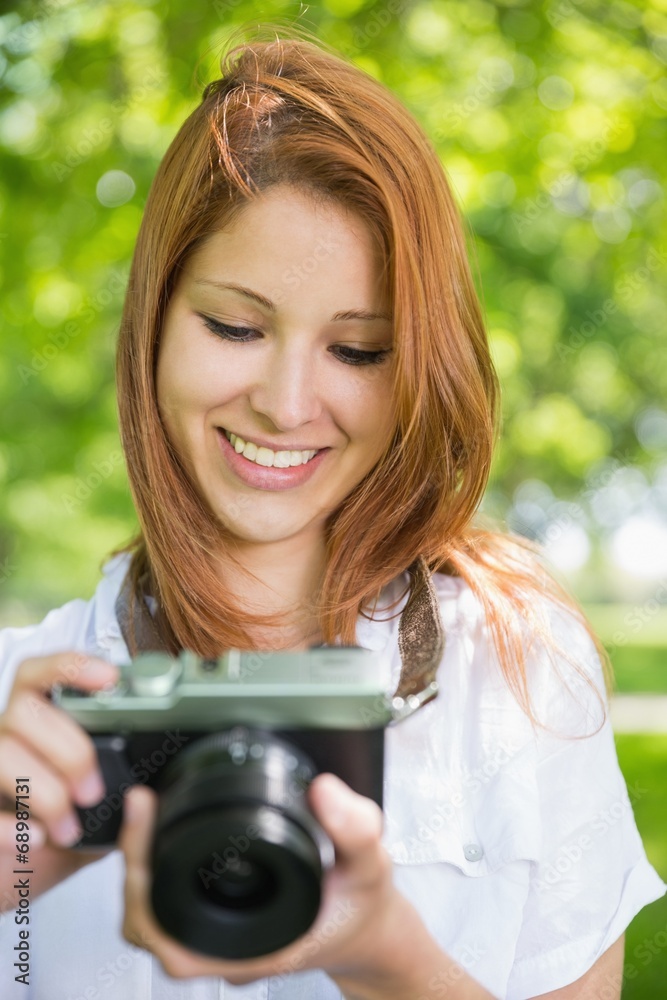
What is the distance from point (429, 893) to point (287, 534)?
647 mm

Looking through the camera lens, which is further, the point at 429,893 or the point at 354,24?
the point at 354,24

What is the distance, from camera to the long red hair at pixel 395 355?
167cm

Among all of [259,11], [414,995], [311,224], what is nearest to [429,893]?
[414,995]

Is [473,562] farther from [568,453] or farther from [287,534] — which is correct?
[568,453]

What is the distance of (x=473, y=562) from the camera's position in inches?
76.7

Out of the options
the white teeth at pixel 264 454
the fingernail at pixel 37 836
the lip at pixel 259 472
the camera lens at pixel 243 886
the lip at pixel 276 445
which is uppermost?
the lip at pixel 276 445

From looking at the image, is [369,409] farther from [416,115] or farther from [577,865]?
[416,115]

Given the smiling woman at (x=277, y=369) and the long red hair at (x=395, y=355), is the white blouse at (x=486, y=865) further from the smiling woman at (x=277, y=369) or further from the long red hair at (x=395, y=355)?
the smiling woman at (x=277, y=369)

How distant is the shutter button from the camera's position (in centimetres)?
173
